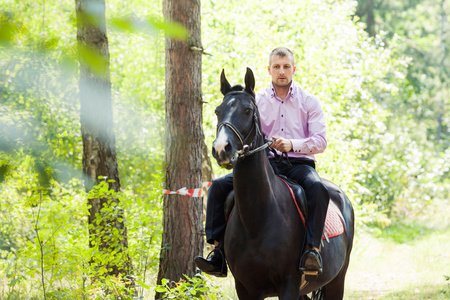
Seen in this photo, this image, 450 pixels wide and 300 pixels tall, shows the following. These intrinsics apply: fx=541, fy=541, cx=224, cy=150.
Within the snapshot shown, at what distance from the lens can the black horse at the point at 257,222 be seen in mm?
3979

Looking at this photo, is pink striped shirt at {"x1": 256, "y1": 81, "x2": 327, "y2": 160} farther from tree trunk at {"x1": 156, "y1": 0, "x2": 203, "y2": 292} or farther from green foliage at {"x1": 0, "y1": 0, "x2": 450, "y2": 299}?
tree trunk at {"x1": 156, "y1": 0, "x2": 203, "y2": 292}

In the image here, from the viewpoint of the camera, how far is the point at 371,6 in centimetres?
3322

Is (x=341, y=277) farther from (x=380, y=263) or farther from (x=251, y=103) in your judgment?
(x=380, y=263)

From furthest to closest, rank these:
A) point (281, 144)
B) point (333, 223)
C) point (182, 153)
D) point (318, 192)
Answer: point (182, 153)
point (333, 223)
point (318, 192)
point (281, 144)

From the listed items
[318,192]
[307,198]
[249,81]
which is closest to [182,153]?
[307,198]

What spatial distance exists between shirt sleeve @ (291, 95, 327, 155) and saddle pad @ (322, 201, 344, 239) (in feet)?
2.18

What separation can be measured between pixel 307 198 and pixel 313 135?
1.84 ft

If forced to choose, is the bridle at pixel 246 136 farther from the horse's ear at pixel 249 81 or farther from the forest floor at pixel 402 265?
the forest floor at pixel 402 265

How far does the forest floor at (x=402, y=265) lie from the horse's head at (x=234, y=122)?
2408mm

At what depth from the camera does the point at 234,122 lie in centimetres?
379

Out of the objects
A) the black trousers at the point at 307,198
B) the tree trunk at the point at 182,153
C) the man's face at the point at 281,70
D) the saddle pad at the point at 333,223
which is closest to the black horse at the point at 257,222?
the black trousers at the point at 307,198

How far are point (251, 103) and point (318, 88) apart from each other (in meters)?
10.6

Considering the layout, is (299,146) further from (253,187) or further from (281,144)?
(253,187)

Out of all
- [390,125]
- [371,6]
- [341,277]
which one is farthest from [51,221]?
[371,6]
